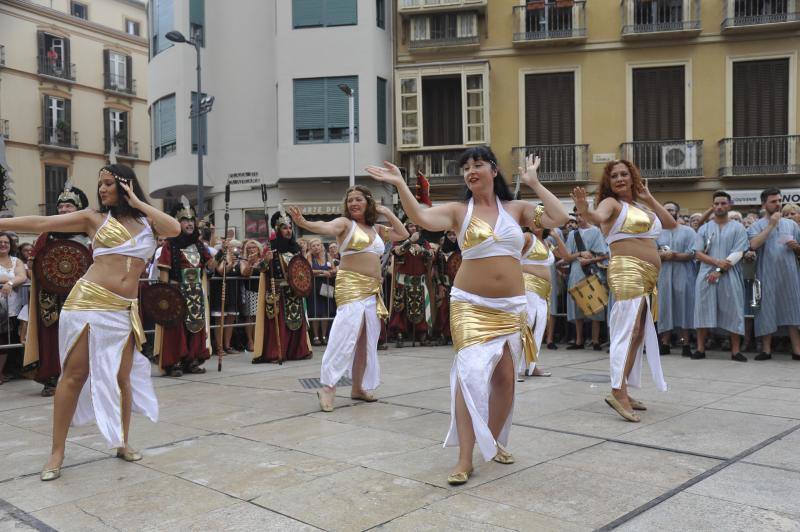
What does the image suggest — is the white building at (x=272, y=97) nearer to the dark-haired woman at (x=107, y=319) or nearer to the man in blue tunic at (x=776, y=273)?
the man in blue tunic at (x=776, y=273)

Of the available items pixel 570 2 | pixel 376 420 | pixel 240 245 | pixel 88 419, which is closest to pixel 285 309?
pixel 240 245

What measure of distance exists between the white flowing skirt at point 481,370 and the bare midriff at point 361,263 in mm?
2460

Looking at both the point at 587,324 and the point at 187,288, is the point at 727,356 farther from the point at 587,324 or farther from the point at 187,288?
the point at 187,288

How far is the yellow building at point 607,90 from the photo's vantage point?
21.8 metres

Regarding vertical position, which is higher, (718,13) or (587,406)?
(718,13)

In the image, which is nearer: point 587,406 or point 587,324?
point 587,406

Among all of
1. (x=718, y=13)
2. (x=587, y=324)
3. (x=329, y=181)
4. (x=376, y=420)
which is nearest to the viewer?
(x=376, y=420)

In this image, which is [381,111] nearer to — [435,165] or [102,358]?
[435,165]

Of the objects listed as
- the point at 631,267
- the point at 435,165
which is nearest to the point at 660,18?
the point at 435,165

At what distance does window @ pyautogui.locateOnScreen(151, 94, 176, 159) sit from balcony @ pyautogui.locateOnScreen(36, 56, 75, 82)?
12.4 meters

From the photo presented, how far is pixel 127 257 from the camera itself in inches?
193

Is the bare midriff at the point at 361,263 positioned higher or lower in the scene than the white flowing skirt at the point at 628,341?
higher

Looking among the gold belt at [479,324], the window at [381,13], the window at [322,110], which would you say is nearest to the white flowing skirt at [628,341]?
the gold belt at [479,324]

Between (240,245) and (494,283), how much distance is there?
8.95 metres
